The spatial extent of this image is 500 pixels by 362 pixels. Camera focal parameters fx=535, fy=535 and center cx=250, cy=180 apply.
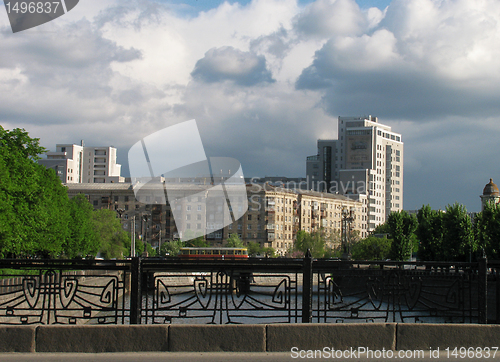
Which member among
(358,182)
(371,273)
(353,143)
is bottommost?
(371,273)

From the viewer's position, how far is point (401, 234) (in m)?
75.4

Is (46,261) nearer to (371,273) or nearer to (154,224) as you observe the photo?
(371,273)

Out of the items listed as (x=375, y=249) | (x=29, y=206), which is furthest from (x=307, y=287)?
(x=375, y=249)

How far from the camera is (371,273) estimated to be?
9.88 meters

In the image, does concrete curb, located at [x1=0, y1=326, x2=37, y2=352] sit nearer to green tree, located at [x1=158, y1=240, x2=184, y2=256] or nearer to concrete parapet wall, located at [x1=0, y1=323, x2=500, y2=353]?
concrete parapet wall, located at [x1=0, y1=323, x2=500, y2=353]

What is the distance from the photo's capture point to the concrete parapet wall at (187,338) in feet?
26.6

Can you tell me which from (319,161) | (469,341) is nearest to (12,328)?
(469,341)

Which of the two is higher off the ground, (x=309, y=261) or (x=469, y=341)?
(x=309, y=261)

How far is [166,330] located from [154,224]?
109964 mm

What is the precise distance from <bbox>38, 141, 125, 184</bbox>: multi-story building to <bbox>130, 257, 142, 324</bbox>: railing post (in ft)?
530

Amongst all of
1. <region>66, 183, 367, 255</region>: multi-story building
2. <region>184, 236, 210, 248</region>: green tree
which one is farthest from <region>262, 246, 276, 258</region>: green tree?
<region>184, 236, 210, 248</region>: green tree

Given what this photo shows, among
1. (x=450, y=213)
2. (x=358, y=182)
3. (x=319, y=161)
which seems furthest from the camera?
(x=319, y=161)
